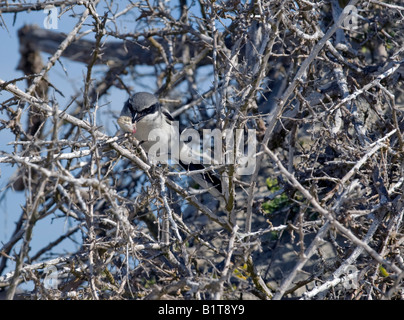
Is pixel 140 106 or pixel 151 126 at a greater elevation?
pixel 140 106

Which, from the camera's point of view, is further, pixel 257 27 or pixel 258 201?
pixel 257 27

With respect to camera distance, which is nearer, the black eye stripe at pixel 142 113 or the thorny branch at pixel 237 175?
the thorny branch at pixel 237 175

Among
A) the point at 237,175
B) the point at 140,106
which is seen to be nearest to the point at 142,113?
the point at 140,106

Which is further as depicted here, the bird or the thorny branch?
the bird

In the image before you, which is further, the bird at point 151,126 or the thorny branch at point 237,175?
the bird at point 151,126

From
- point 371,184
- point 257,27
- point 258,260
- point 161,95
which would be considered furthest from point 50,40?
point 371,184

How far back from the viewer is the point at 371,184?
3816 mm

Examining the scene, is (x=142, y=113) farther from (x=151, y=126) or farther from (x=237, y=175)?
(x=237, y=175)

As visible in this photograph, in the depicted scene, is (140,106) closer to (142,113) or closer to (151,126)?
(142,113)

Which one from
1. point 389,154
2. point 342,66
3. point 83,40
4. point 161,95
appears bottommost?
point 389,154

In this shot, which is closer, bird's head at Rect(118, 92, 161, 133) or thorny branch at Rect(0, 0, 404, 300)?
thorny branch at Rect(0, 0, 404, 300)
